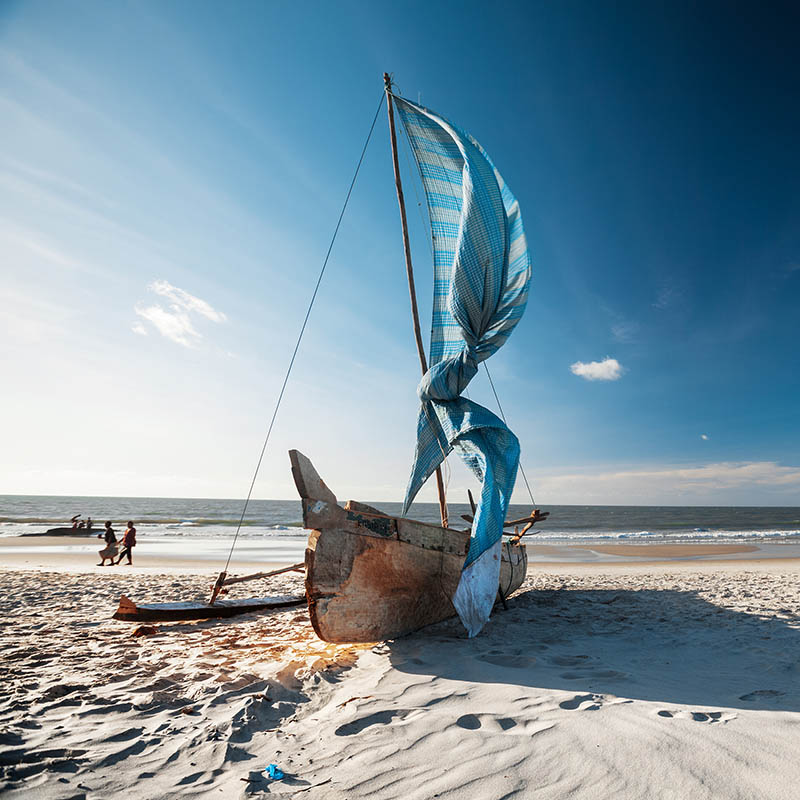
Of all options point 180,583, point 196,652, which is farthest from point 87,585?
point 196,652

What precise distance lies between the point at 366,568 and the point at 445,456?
2.70m

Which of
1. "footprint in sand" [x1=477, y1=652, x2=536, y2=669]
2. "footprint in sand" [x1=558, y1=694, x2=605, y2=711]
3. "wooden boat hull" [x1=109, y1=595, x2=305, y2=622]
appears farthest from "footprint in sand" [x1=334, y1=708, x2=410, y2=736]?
"wooden boat hull" [x1=109, y1=595, x2=305, y2=622]

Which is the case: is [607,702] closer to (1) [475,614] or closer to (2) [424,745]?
(2) [424,745]

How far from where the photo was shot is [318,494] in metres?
4.74

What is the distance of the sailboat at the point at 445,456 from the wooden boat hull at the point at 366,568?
0.04ft

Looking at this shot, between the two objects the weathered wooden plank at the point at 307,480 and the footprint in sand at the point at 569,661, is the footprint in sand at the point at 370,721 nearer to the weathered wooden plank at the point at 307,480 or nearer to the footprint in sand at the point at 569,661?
the footprint in sand at the point at 569,661

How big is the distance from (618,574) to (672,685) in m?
11.4

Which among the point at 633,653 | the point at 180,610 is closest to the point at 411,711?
the point at 633,653

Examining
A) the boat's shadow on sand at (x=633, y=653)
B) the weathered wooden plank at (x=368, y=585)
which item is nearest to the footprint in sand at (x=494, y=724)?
the boat's shadow on sand at (x=633, y=653)

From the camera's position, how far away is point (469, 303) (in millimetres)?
6949

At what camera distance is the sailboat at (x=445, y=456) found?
15.6 feet

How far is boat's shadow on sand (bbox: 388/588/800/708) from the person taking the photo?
140 inches

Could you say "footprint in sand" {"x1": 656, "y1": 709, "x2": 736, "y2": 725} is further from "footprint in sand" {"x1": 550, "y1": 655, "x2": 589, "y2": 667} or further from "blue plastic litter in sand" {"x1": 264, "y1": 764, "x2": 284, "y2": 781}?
"blue plastic litter in sand" {"x1": 264, "y1": 764, "x2": 284, "y2": 781}

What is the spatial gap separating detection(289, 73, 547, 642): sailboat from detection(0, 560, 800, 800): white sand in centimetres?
52
